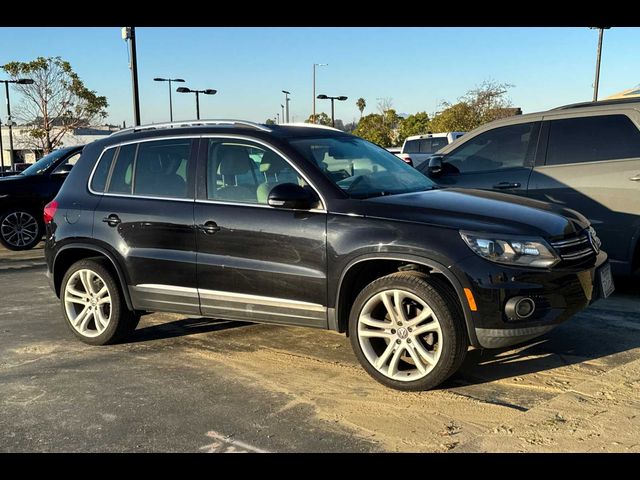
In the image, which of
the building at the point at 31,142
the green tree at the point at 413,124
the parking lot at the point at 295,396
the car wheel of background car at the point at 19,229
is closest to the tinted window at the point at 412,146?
the car wheel of background car at the point at 19,229

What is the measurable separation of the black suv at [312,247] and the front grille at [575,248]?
13 millimetres

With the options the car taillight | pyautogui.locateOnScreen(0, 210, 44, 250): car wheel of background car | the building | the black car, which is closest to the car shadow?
the car taillight

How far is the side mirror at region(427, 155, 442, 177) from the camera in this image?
6.68 metres

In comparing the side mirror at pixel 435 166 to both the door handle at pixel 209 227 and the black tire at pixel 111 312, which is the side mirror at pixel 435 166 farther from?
the black tire at pixel 111 312

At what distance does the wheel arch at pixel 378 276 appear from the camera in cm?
377

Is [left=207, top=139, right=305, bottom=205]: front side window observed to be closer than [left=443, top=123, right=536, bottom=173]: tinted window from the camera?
Yes

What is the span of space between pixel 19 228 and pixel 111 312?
270 inches

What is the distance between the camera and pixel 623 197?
5.88 m

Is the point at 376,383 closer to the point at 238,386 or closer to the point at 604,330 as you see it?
the point at 238,386

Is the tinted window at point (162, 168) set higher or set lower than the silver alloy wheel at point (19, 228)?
higher

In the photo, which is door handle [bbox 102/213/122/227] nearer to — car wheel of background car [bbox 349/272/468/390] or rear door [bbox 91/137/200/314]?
rear door [bbox 91/137/200/314]

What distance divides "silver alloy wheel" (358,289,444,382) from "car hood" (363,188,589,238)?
528 mm

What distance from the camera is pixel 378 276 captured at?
13.8 feet
